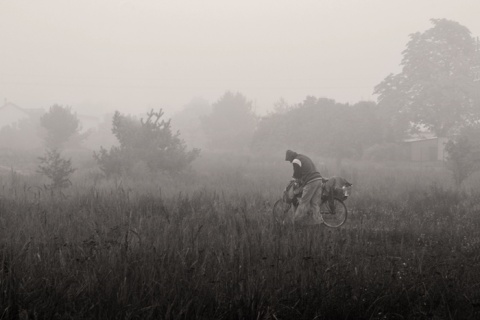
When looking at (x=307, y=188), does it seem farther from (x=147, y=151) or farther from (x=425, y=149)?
(x=425, y=149)

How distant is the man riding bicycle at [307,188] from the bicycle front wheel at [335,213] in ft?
1.12

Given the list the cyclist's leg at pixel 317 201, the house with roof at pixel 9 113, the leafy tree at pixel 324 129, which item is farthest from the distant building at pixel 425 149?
the house with roof at pixel 9 113

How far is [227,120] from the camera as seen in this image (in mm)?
57125

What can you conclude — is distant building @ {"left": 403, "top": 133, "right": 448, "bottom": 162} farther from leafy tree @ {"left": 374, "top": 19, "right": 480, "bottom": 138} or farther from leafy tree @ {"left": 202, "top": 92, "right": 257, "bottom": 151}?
leafy tree @ {"left": 202, "top": 92, "right": 257, "bottom": 151}

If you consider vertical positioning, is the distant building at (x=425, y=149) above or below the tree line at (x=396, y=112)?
below

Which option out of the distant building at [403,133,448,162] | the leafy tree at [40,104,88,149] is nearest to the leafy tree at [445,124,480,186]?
the distant building at [403,133,448,162]

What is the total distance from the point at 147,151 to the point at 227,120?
3750 cm

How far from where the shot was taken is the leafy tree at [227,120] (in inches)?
2156

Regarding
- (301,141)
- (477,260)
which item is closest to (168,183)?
(477,260)

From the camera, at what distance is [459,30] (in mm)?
37125

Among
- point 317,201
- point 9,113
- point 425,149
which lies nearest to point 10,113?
point 9,113

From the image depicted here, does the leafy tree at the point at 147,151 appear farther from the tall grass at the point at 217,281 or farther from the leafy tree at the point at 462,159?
the tall grass at the point at 217,281

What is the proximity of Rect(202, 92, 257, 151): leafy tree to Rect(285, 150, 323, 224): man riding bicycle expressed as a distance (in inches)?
1722

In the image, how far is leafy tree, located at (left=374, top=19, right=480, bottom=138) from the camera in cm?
3547
